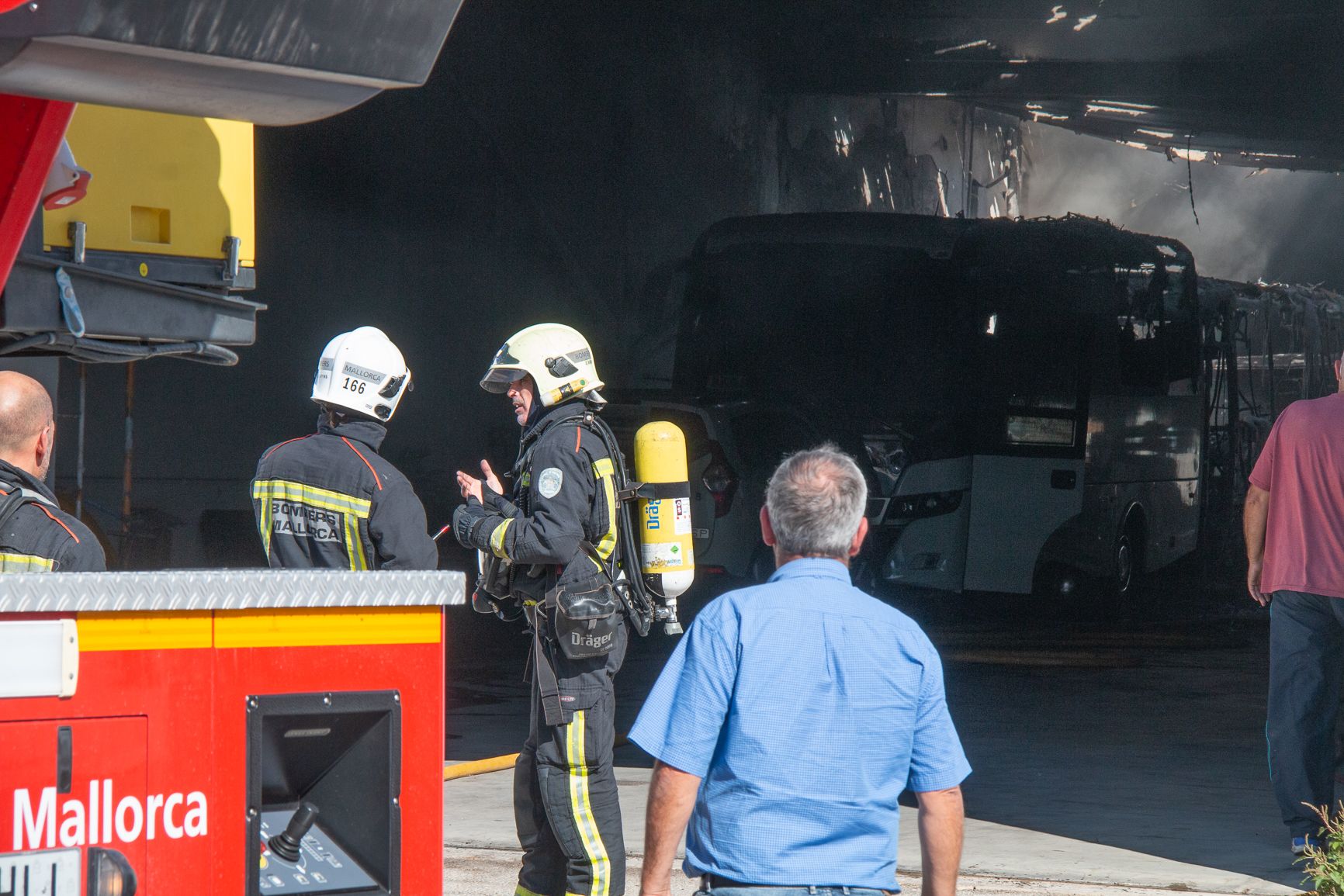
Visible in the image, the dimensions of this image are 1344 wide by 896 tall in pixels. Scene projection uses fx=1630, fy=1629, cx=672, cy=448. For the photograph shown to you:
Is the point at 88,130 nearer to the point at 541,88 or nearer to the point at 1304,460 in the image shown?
the point at 1304,460

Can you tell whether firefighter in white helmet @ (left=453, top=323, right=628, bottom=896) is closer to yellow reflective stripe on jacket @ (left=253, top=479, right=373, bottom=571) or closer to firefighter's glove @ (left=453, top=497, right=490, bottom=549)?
firefighter's glove @ (left=453, top=497, right=490, bottom=549)

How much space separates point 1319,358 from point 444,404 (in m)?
11.7

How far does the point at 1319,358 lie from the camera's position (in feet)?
71.9

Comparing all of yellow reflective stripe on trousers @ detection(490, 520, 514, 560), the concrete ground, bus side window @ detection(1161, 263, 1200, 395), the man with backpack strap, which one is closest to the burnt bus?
bus side window @ detection(1161, 263, 1200, 395)

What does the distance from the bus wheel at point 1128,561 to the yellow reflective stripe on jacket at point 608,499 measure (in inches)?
453

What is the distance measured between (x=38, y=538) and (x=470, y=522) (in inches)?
60.6

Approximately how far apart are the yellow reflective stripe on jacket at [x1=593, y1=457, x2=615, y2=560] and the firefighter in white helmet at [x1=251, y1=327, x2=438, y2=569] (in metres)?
0.55

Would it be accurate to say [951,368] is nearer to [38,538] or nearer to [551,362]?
[551,362]

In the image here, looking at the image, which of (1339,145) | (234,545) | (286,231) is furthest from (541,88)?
(1339,145)

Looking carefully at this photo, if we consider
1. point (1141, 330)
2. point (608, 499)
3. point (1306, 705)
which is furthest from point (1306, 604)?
point (1141, 330)

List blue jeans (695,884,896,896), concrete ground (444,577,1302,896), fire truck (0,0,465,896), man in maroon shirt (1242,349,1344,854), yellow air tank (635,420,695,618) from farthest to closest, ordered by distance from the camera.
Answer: concrete ground (444,577,1302,896), man in maroon shirt (1242,349,1344,854), yellow air tank (635,420,695,618), blue jeans (695,884,896,896), fire truck (0,0,465,896)

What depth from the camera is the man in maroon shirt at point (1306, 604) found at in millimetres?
5965

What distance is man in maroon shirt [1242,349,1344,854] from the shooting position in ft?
19.6

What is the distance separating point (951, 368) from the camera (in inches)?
595
